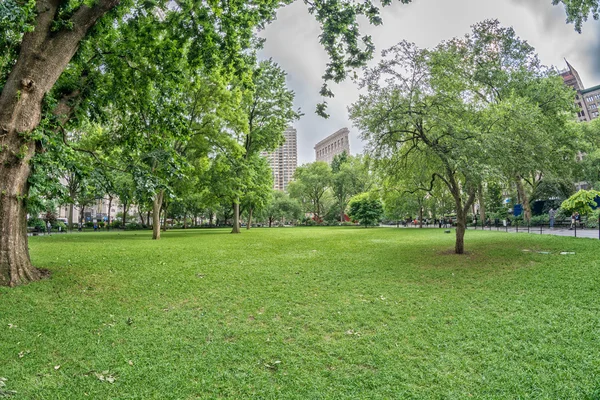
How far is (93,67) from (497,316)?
11.2m

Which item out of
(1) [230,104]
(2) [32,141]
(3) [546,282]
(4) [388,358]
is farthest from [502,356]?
(1) [230,104]

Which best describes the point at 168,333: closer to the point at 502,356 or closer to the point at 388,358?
the point at 388,358

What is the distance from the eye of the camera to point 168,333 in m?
4.78

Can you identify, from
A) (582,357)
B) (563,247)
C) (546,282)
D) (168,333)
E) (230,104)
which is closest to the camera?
(582,357)

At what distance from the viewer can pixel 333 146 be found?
107875 mm

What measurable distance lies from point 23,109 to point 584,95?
357 feet

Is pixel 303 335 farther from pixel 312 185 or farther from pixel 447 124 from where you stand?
pixel 312 185

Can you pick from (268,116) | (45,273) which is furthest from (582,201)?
(268,116)

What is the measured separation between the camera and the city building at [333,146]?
10156 centimetres

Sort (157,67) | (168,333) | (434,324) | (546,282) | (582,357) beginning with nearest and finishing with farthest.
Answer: (582,357), (168,333), (434,324), (546,282), (157,67)

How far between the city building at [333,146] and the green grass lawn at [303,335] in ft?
294

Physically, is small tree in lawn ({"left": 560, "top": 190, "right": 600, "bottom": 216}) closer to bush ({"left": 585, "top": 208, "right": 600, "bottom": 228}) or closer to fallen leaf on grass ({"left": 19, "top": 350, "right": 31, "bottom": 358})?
bush ({"left": 585, "top": 208, "right": 600, "bottom": 228})

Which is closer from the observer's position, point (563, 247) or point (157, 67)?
point (157, 67)

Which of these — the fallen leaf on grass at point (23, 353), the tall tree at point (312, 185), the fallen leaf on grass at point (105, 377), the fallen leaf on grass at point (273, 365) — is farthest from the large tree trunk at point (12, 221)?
the tall tree at point (312, 185)
